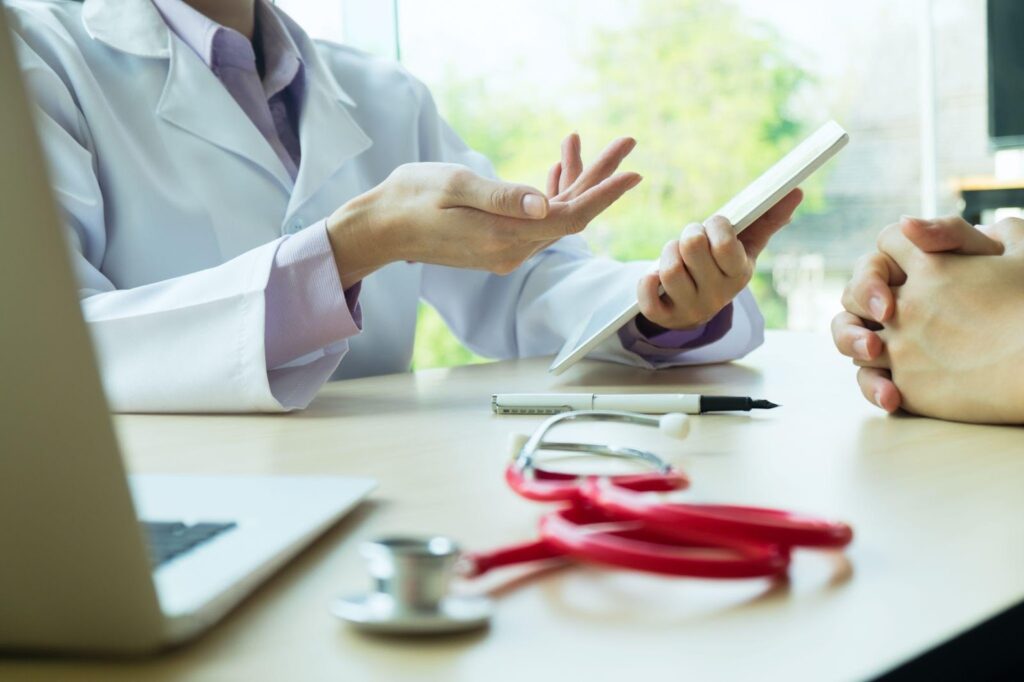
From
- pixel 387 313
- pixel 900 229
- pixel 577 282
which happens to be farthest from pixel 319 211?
pixel 900 229

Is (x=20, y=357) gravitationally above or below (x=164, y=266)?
above

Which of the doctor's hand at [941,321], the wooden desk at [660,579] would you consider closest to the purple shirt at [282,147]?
the wooden desk at [660,579]

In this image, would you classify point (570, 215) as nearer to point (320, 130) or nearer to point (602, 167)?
point (602, 167)

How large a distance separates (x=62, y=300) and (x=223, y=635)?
0.14 metres

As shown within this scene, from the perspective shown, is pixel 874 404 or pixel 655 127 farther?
pixel 655 127

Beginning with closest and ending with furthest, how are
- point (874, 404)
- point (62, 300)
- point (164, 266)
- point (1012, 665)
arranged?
point (62, 300) → point (1012, 665) → point (874, 404) → point (164, 266)

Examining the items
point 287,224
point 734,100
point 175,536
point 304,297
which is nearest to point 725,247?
point 304,297

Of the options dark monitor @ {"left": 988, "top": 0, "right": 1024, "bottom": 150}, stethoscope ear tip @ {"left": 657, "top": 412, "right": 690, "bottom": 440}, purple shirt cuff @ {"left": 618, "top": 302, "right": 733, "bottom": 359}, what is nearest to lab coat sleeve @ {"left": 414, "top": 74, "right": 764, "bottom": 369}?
purple shirt cuff @ {"left": 618, "top": 302, "right": 733, "bottom": 359}

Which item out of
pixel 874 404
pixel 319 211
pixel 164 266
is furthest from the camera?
pixel 319 211

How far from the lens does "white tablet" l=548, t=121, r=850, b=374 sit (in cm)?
87

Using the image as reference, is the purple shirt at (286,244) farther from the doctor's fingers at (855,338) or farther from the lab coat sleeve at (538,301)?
the doctor's fingers at (855,338)

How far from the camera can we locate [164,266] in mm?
1276

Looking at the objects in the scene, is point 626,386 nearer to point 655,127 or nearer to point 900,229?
point 900,229

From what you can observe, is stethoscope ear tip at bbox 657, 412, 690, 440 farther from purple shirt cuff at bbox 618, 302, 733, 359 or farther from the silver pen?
purple shirt cuff at bbox 618, 302, 733, 359
